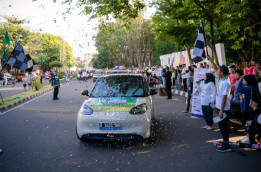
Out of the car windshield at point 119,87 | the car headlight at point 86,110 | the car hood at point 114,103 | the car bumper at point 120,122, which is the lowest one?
the car bumper at point 120,122

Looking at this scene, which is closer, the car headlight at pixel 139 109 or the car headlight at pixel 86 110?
the car headlight at pixel 139 109

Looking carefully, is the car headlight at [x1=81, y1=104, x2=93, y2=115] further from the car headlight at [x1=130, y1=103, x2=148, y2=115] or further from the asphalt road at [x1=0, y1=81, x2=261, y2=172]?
the car headlight at [x1=130, y1=103, x2=148, y2=115]

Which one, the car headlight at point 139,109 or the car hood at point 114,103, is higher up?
the car hood at point 114,103

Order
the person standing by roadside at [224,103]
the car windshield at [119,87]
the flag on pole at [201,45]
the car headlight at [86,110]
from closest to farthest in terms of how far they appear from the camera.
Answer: the person standing by roadside at [224,103], the car headlight at [86,110], the car windshield at [119,87], the flag on pole at [201,45]

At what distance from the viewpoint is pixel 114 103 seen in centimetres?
570

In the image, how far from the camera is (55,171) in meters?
4.14

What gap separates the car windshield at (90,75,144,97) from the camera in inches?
248

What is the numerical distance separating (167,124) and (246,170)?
3.66m

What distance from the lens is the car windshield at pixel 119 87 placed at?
20.7 ft

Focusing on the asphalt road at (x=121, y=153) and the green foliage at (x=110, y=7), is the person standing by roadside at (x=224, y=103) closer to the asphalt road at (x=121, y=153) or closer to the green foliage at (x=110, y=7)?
the asphalt road at (x=121, y=153)

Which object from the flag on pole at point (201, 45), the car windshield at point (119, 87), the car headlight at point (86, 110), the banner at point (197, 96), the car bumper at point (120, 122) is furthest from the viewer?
the banner at point (197, 96)

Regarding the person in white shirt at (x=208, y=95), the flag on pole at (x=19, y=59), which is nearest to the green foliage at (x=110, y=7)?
the flag on pole at (x=19, y=59)

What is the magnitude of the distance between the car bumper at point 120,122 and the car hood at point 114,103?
11 centimetres

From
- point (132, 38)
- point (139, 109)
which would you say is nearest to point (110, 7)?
point (139, 109)
